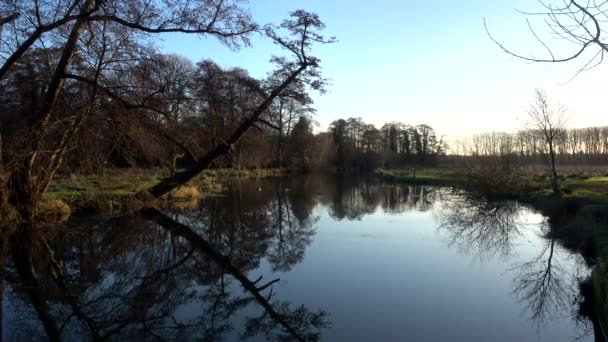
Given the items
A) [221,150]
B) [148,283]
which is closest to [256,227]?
[221,150]

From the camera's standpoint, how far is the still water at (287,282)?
6312 mm

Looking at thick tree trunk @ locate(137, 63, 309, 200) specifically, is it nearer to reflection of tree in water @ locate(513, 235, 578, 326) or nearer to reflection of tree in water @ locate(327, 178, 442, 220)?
reflection of tree in water @ locate(327, 178, 442, 220)

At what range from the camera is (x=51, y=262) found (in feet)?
31.4

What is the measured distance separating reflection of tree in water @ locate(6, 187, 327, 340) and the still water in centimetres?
3

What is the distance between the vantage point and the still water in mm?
6312

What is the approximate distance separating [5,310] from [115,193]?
38.5 ft

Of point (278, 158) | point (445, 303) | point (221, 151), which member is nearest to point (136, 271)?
point (445, 303)

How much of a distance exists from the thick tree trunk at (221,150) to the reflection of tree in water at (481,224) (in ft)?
26.6

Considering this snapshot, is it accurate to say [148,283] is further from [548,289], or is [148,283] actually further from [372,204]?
[372,204]

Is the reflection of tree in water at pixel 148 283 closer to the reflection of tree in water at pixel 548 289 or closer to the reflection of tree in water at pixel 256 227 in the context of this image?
the reflection of tree in water at pixel 256 227

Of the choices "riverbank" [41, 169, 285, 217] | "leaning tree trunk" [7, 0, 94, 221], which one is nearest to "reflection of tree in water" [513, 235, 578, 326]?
"leaning tree trunk" [7, 0, 94, 221]

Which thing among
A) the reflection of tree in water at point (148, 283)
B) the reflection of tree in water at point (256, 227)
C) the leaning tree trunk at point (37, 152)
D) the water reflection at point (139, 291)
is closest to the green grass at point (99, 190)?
the leaning tree trunk at point (37, 152)

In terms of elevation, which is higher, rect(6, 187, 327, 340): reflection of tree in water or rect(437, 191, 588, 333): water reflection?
rect(6, 187, 327, 340): reflection of tree in water

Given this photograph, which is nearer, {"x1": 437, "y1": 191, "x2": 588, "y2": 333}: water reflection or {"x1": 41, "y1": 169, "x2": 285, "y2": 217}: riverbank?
{"x1": 437, "y1": 191, "x2": 588, "y2": 333}: water reflection
